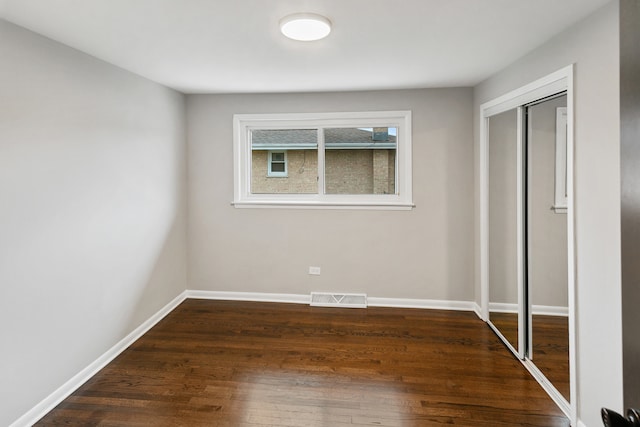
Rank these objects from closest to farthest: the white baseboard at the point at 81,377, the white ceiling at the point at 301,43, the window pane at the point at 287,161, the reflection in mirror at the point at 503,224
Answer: the white ceiling at the point at 301,43, the white baseboard at the point at 81,377, the reflection in mirror at the point at 503,224, the window pane at the point at 287,161

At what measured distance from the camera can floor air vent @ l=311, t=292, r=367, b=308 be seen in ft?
13.0

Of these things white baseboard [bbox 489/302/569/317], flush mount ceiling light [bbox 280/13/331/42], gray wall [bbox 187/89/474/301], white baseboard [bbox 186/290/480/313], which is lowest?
white baseboard [bbox 186/290/480/313]

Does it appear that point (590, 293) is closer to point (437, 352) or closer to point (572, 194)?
point (572, 194)

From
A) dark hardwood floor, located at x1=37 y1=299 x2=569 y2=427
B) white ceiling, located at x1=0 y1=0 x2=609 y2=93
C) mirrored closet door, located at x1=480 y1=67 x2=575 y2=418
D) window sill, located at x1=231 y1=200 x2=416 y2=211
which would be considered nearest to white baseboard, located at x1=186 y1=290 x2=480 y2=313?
dark hardwood floor, located at x1=37 y1=299 x2=569 y2=427

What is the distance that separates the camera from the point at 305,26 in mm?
2045

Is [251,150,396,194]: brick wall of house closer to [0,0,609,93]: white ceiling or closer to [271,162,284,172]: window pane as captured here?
[271,162,284,172]: window pane

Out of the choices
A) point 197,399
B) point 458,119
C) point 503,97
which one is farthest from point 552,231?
point 197,399

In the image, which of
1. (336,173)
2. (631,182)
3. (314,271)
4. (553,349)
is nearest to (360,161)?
(336,173)

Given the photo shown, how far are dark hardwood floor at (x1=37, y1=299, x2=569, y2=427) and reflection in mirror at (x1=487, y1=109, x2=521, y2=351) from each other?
0.84 feet

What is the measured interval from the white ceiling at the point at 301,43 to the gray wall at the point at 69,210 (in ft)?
0.82

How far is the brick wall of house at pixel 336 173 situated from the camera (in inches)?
158

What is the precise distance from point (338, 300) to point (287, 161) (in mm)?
1689

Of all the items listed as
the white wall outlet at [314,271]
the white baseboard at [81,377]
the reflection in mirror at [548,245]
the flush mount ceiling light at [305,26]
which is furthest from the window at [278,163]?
the reflection in mirror at [548,245]

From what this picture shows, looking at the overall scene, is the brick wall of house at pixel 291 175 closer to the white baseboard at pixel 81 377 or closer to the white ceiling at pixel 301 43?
the white ceiling at pixel 301 43
